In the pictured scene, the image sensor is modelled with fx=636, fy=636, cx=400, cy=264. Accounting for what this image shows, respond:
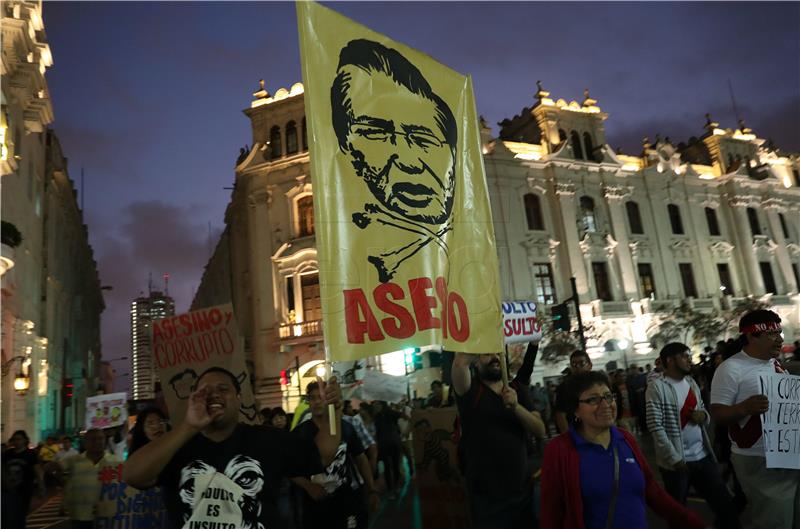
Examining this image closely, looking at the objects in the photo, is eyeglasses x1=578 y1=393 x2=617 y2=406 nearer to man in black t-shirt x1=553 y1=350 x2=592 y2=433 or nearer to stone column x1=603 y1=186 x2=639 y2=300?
man in black t-shirt x1=553 y1=350 x2=592 y2=433

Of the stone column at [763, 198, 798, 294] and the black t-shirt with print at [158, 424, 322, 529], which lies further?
the stone column at [763, 198, 798, 294]

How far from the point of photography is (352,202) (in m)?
3.73

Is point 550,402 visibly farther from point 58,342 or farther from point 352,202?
point 58,342

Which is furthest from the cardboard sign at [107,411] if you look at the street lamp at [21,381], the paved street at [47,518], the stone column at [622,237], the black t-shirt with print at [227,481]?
the stone column at [622,237]

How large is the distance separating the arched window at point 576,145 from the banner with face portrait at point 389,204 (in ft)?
104

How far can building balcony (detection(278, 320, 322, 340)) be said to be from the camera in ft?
91.8

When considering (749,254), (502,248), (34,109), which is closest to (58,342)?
(34,109)

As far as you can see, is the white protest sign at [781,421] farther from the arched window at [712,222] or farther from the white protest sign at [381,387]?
the arched window at [712,222]

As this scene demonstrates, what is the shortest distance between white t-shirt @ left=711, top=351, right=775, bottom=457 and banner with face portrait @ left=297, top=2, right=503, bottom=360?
5.41 ft

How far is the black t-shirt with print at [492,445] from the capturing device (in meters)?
4.40

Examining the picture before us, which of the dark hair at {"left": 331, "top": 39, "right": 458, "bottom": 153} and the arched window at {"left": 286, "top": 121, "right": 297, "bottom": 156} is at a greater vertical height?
the arched window at {"left": 286, "top": 121, "right": 297, "bottom": 156}

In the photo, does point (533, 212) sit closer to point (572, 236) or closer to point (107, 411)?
point (572, 236)

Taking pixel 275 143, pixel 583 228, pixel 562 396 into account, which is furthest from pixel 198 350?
pixel 583 228

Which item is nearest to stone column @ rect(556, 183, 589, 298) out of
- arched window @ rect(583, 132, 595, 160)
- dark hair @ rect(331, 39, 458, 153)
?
arched window @ rect(583, 132, 595, 160)
